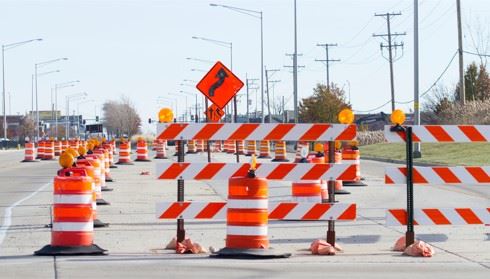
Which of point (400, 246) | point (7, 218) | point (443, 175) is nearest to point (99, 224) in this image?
point (7, 218)

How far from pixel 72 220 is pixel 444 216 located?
15.4 ft

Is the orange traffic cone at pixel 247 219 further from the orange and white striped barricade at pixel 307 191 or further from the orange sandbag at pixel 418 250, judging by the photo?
the orange and white striped barricade at pixel 307 191

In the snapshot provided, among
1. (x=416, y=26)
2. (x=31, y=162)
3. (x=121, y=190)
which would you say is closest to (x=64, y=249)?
(x=121, y=190)

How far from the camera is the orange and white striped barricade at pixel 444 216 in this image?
12.4 m

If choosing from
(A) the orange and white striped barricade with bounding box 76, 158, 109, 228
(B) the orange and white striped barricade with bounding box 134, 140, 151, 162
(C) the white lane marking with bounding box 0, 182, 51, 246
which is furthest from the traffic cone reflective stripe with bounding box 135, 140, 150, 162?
(A) the orange and white striped barricade with bounding box 76, 158, 109, 228

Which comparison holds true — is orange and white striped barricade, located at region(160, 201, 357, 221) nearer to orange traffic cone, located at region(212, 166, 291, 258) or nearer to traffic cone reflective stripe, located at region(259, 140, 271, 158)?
orange traffic cone, located at region(212, 166, 291, 258)

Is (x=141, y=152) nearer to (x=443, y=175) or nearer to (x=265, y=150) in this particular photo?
(x=265, y=150)

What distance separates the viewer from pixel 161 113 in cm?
1293

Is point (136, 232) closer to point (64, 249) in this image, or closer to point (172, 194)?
point (64, 249)

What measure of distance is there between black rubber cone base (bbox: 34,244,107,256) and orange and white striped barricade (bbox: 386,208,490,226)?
146 inches

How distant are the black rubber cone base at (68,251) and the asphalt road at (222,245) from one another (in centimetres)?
17

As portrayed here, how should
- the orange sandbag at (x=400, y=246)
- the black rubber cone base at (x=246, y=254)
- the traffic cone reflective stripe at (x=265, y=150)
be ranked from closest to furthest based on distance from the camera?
the black rubber cone base at (x=246, y=254)
the orange sandbag at (x=400, y=246)
the traffic cone reflective stripe at (x=265, y=150)

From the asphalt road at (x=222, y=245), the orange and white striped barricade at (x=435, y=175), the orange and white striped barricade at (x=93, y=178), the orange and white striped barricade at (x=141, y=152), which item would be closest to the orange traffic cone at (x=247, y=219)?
the asphalt road at (x=222, y=245)

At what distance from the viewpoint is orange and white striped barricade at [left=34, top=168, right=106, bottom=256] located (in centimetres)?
1230
